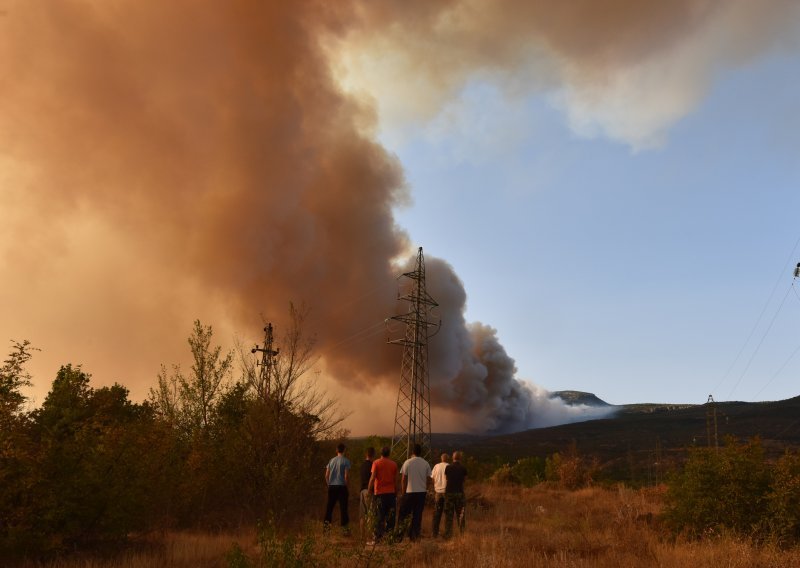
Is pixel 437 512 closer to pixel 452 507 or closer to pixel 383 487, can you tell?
pixel 452 507

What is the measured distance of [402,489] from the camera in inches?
501

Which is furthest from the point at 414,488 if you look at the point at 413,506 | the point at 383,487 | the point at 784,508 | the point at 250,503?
the point at 784,508

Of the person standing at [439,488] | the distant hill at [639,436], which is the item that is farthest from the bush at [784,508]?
the distant hill at [639,436]

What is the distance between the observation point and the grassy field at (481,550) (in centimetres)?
838

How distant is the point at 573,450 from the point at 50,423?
108 feet

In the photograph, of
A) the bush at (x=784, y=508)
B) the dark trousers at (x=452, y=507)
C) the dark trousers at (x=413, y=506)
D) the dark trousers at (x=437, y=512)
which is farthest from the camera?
the dark trousers at (x=452, y=507)

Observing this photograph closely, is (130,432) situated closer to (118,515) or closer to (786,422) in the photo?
(118,515)

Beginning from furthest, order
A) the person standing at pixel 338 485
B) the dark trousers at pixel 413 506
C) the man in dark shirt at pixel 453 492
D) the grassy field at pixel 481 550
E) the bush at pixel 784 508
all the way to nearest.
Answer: the man in dark shirt at pixel 453 492 → the person standing at pixel 338 485 → the bush at pixel 784 508 → the dark trousers at pixel 413 506 → the grassy field at pixel 481 550

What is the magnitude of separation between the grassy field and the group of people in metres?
0.61

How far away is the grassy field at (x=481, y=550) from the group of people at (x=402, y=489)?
0.61 m

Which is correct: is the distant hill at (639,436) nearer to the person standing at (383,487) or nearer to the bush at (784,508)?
the bush at (784,508)

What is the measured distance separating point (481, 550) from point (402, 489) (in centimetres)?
241

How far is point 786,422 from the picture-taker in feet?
363

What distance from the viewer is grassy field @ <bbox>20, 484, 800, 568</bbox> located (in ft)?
27.5
